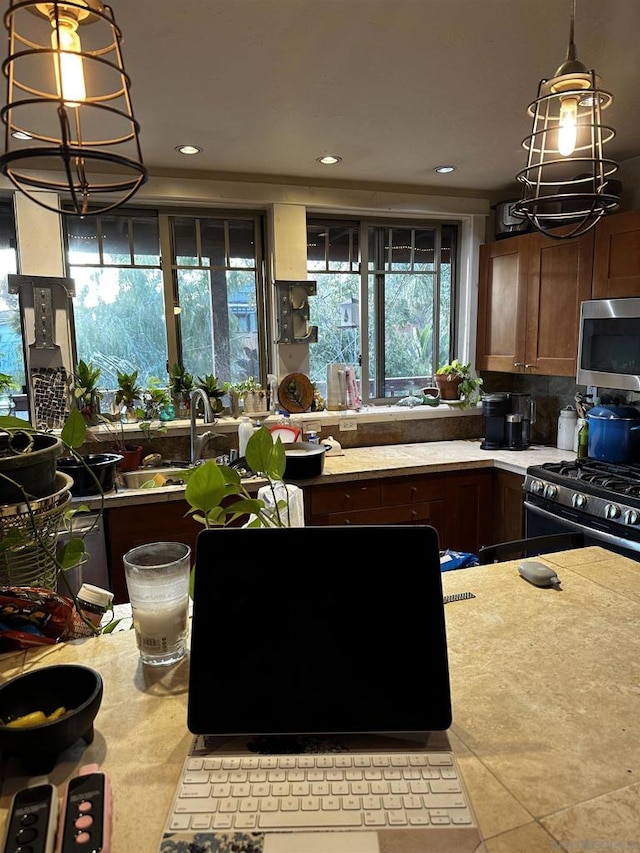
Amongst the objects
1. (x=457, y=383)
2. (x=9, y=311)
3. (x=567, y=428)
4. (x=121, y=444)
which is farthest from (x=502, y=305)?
(x=9, y=311)

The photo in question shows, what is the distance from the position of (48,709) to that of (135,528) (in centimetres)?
182

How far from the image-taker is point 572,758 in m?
0.80

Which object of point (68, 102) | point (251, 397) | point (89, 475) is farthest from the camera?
point (251, 397)

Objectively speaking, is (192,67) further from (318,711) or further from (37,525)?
(318,711)

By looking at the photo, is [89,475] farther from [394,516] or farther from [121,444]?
[394,516]

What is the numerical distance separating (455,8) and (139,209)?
2.17m

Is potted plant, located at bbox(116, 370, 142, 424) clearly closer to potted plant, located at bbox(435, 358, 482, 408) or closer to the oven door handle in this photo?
potted plant, located at bbox(435, 358, 482, 408)

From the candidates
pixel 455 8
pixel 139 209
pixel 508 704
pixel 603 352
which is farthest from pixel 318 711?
pixel 139 209

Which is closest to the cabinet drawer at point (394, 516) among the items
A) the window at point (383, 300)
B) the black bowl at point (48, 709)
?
the window at point (383, 300)

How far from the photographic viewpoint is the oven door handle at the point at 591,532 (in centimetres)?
238

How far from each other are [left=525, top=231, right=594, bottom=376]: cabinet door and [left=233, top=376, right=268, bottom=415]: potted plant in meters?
1.61

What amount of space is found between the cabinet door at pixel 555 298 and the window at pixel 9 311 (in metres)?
2.89

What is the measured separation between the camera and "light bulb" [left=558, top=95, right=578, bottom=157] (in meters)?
1.16

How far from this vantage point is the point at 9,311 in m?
3.04
